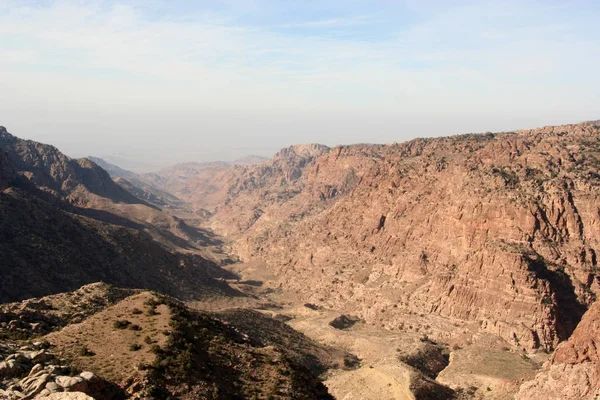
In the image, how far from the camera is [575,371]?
1485 inches

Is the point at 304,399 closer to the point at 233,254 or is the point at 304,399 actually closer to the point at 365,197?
the point at 365,197

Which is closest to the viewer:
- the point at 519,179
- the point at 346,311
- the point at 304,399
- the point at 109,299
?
the point at 304,399

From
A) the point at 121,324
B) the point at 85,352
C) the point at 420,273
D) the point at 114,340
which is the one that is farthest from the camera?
the point at 420,273

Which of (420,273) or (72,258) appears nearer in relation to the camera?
(72,258)

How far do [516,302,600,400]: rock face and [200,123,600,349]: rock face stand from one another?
2025 cm

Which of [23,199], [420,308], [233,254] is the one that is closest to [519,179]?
[420,308]

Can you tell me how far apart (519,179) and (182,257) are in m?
64.2

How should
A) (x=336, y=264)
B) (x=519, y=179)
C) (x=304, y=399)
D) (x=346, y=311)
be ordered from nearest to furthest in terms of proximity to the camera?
(x=304, y=399) < (x=519, y=179) < (x=346, y=311) < (x=336, y=264)

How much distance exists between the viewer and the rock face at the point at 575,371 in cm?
3647

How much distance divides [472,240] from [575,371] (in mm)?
36992

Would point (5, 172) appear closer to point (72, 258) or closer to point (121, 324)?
point (72, 258)

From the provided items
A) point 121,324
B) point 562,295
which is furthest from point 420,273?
point 121,324

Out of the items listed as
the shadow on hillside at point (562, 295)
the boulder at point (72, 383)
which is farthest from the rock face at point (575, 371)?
the boulder at point (72, 383)

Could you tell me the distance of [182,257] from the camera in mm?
104125
